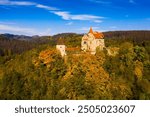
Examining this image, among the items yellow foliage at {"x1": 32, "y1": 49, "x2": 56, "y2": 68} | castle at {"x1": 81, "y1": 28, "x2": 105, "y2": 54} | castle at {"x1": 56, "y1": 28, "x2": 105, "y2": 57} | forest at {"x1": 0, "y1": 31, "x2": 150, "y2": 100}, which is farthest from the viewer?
castle at {"x1": 81, "y1": 28, "x2": 105, "y2": 54}

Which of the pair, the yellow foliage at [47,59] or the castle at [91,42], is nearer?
the yellow foliage at [47,59]

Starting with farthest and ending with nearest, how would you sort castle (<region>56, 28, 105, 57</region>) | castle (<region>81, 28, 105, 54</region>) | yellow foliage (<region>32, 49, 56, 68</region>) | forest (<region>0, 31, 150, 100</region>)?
castle (<region>81, 28, 105, 54</region>), castle (<region>56, 28, 105, 57</region>), yellow foliage (<region>32, 49, 56, 68</region>), forest (<region>0, 31, 150, 100</region>)

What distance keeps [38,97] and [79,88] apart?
3.92 metres

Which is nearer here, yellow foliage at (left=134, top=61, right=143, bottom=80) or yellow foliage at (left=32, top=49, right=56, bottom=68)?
yellow foliage at (left=32, top=49, right=56, bottom=68)

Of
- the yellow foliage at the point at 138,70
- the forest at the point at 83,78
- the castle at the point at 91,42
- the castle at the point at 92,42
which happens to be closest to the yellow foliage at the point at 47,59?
the forest at the point at 83,78

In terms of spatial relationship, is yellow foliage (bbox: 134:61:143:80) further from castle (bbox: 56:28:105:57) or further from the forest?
castle (bbox: 56:28:105:57)

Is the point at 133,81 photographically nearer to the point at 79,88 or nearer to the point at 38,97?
the point at 79,88

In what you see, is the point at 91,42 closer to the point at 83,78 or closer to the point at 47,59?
the point at 47,59

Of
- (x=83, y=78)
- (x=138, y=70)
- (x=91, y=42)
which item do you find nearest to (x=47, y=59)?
(x=91, y=42)

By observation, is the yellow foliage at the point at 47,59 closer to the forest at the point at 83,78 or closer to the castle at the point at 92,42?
the forest at the point at 83,78

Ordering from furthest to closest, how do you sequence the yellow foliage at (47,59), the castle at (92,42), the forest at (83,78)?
1. the castle at (92,42)
2. the yellow foliage at (47,59)
3. the forest at (83,78)

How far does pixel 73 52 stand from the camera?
24297 mm

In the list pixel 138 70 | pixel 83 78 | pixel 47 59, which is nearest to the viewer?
pixel 83 78

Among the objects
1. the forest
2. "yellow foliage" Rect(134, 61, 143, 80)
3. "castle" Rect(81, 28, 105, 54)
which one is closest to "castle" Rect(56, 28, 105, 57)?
"castle" Rect(81, 28, 105, 54)
